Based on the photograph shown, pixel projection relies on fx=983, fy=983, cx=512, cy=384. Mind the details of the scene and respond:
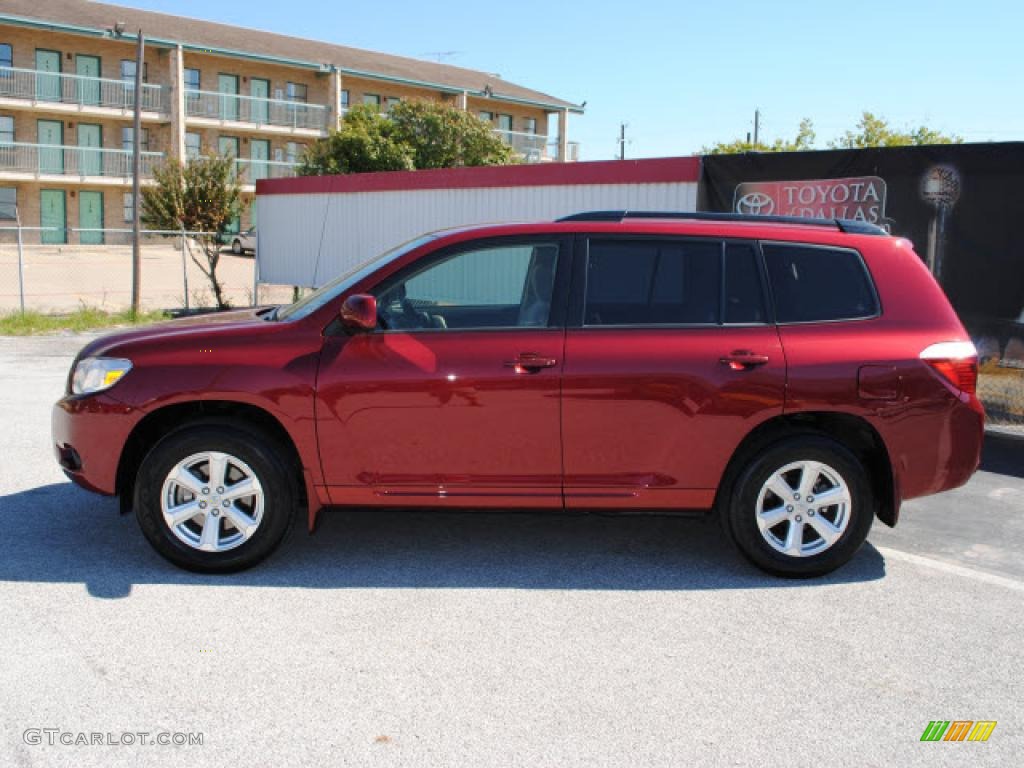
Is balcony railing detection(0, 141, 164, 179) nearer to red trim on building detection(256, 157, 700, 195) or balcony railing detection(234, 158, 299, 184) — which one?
balcony railing detection(234, 158, 299, 184)

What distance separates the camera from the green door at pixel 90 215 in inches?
1647

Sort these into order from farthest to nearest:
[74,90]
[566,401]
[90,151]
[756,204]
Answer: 1. [90,151]
2. [74,90]
3. [756,204]
4. [566,401]

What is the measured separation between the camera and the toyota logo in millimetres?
10828

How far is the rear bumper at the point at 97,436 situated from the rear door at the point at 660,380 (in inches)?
85.3

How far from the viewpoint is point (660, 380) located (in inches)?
186

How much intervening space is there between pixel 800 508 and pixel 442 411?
71.6 inches

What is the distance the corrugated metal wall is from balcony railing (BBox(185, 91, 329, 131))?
2508cm

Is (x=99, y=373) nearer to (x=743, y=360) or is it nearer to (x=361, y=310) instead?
(x=361, y=310)

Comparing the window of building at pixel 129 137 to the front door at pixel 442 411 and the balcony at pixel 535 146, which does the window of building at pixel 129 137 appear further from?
the front door at pixel 442 411

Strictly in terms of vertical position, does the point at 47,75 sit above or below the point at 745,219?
above

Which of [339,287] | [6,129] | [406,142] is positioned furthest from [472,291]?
[6,129]

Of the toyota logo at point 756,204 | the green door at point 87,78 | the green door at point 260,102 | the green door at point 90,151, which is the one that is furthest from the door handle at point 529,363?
the green door at point 260,102

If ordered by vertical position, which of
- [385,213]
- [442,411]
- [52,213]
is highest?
[52,213]

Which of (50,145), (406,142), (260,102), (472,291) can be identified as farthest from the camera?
(260,102)
